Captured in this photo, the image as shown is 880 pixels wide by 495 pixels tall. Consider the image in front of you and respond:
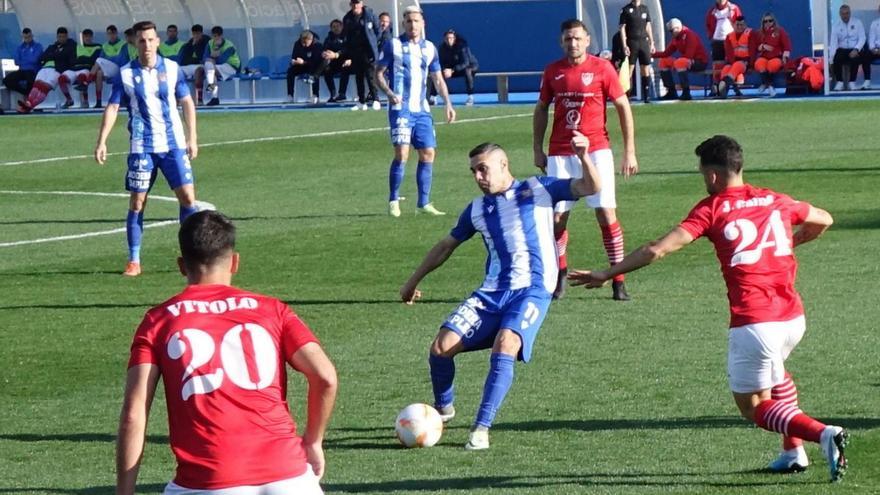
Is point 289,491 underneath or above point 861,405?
above

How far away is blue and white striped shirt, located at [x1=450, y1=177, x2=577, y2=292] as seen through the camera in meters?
8.75

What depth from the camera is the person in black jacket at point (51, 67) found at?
134ft

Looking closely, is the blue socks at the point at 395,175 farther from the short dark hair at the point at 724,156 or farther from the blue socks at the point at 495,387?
the short dark hair at the point at 724,156

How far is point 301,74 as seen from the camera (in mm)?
40219

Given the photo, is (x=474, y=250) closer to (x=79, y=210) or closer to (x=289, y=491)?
(x=79, y=210)

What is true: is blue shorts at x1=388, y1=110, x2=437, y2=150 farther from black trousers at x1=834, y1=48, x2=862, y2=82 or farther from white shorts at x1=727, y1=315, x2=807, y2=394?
black trousers at x1=834, y1=48, x2=862, y2=82

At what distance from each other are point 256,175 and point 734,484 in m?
16.5

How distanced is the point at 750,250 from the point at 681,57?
30.7 metres

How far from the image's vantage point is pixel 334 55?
126 ft

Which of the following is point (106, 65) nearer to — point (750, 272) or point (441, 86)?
point (441, 86)

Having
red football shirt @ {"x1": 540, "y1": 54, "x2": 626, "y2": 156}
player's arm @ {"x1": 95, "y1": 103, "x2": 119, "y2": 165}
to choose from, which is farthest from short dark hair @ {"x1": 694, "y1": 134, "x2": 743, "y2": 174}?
player's arm @ {"x1": 95, "y1": 103, "x2": 119, "y2": 165}

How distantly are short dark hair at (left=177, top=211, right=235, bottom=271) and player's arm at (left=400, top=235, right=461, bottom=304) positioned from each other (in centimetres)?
360

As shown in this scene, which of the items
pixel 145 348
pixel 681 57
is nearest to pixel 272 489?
pixel 145 348

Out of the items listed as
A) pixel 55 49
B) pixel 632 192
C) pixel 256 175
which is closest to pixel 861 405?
pixel 632 192
